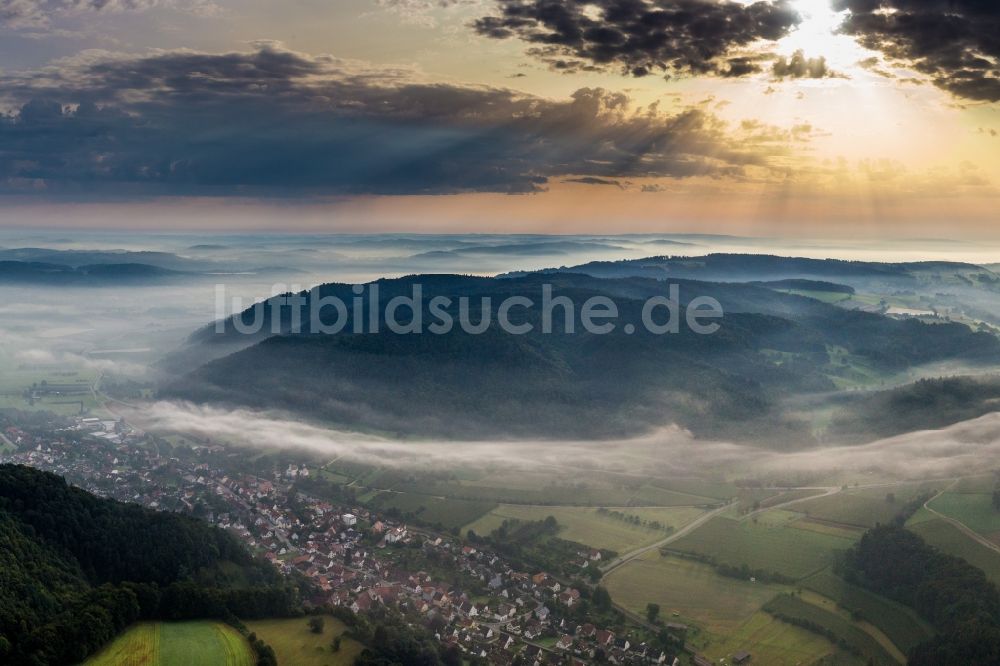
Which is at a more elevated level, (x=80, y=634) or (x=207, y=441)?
(x=80, y=634)

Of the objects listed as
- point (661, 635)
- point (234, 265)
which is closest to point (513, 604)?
point (661, 635)

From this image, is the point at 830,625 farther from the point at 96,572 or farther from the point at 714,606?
the point at 96,572

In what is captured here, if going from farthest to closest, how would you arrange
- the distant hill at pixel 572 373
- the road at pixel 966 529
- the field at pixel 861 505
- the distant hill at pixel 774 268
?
1. the distant hill at pixel 774 268
2. the distant hill at pixel 572 373
3. the field at pixel 861 505
4. the road at pixel 966 529

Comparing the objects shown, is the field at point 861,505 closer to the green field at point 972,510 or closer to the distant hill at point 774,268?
the green field at point 972,510

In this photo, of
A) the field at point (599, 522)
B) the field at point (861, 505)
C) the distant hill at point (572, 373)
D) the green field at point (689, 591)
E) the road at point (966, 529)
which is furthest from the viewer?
the distant hill at point (572, 373)

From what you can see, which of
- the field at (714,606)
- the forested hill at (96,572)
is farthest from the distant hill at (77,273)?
the field at (714,606)

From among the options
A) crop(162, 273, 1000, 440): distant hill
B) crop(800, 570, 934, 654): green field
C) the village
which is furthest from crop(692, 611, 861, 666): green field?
crop(162, 273, 1000, 440): distant hill

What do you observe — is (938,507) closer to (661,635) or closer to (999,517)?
(999,517)
